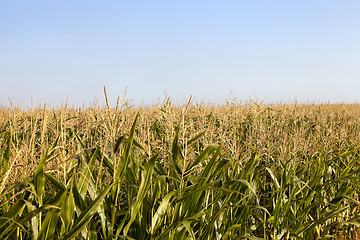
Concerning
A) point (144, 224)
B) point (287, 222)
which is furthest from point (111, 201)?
point (287, 222)

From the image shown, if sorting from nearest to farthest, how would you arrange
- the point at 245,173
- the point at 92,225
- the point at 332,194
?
the point at 92,225 → the point at 245,173 → the point at 332,194

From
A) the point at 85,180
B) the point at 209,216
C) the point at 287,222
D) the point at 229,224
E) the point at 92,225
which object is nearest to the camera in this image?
the point at 85,180

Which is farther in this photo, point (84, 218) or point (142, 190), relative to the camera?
point (142, 190)

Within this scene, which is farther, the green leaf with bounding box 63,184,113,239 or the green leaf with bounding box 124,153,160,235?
the green leaf with bounding box 124,153,160,235

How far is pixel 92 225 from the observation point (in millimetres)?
2143

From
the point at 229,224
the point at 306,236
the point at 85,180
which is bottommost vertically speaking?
the point at 306,236

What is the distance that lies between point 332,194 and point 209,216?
2.31 metres

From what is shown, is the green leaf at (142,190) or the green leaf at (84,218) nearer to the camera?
the green leaf at (84,218)

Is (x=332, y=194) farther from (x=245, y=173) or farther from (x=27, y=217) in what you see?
(x=27, y=217)

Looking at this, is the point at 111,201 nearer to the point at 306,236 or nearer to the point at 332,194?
the point at 306,236

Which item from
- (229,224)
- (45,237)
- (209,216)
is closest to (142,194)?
(45,237)

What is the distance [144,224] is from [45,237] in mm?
662

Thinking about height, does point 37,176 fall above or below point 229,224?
above

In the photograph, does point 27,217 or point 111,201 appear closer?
point 27,217
